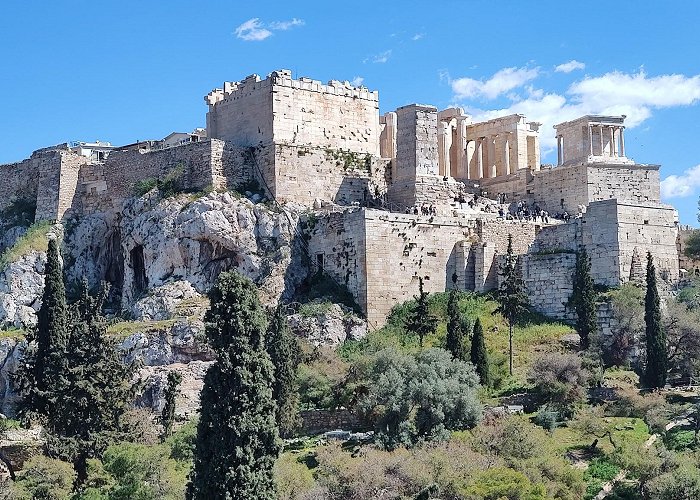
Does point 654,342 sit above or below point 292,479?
above

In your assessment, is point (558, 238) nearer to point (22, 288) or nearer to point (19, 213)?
point (22, 288)

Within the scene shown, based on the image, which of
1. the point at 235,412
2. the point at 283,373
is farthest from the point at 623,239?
the point at 235,412

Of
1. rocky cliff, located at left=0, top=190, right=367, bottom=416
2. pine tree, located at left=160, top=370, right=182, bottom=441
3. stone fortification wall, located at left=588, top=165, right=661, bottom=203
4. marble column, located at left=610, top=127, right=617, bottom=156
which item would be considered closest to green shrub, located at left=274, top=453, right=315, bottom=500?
pine tree, located at left=160, top=370, right=182, bottom=441

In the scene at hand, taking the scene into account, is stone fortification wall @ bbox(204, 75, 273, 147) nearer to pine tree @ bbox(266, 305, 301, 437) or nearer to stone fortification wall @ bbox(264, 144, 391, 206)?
stone fortification wall @ bbox(264, 144, 391, 206)

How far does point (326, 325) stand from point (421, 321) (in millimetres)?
4526

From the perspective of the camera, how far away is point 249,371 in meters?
44.9

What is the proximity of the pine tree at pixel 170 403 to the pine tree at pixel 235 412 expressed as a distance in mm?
13268

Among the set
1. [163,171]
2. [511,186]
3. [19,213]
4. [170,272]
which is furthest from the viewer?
[19,213]

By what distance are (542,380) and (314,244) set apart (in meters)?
15.3

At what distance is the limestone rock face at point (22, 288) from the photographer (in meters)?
Result: 74.0

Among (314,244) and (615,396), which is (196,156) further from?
(615,396)

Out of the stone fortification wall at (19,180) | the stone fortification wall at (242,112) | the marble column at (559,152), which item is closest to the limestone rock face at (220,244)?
the stone fortification wall at (242,112)

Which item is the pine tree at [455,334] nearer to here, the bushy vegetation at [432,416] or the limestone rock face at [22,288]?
the bushy vegetation at [432,416]

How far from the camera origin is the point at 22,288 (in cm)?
7481
